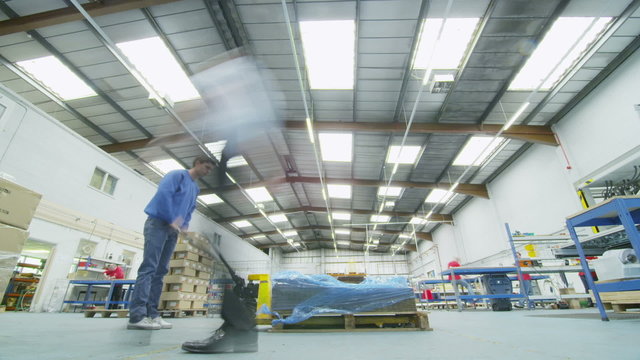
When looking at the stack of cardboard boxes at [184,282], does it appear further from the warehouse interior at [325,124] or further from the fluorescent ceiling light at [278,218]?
the fluorescent ceiling light at [278,218]

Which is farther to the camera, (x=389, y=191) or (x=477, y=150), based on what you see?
(x=389, y=191)

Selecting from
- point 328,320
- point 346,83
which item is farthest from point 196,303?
point 346,83

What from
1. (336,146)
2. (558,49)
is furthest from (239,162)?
(558,49)

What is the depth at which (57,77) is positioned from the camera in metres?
6.32

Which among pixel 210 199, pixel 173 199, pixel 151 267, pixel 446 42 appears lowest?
pixel 151 267

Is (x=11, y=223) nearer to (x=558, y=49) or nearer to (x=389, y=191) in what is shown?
(x=558, y=49)

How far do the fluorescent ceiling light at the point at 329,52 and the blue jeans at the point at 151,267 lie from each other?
15.8 feet

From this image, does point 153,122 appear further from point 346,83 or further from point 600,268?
point 600,268

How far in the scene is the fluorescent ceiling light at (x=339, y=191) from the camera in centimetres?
1202

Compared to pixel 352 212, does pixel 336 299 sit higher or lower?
lower

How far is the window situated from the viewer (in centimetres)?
748

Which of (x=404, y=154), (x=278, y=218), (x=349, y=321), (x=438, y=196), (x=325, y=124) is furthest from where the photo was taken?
(x=278, y=218)

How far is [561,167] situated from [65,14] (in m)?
11.9

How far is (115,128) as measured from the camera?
8.06 meters
